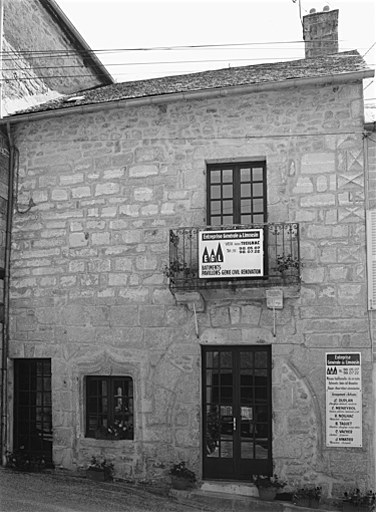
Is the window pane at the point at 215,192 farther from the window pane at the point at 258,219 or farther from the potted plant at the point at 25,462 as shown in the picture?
the potted plant at the point at 25,462

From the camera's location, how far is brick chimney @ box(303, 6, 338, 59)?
12.3 m

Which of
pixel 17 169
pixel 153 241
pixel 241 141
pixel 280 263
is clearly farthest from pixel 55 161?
pixel 280 263

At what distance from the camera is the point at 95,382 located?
10258 millimetres

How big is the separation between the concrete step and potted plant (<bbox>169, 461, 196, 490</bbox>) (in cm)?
8

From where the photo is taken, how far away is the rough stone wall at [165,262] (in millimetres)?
9352

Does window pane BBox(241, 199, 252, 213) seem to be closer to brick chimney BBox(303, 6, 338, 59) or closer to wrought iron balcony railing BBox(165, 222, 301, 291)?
wrought iron balcony railing BBox(165, 222, 301, 291)

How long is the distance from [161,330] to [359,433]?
3.13m

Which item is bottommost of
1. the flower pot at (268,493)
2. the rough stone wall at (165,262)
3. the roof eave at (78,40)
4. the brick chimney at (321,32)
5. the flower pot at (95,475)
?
the flower pot at (268,493)

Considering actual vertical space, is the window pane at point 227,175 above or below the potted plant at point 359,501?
above

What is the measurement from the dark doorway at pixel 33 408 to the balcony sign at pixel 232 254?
3.10 metres

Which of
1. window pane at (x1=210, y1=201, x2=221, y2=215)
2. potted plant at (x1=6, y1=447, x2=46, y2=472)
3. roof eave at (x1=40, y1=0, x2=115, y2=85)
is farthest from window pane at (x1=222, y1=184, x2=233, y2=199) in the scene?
roof eave at (x1=40, y1=0, x2=115, y2=85)

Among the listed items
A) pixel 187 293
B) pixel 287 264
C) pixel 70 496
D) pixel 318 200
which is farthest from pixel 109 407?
pixel 318 200

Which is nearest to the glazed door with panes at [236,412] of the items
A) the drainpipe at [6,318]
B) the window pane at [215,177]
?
the window pane at [215,177]

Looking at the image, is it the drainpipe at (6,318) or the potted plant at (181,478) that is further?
the drainpipe at (6,318)
